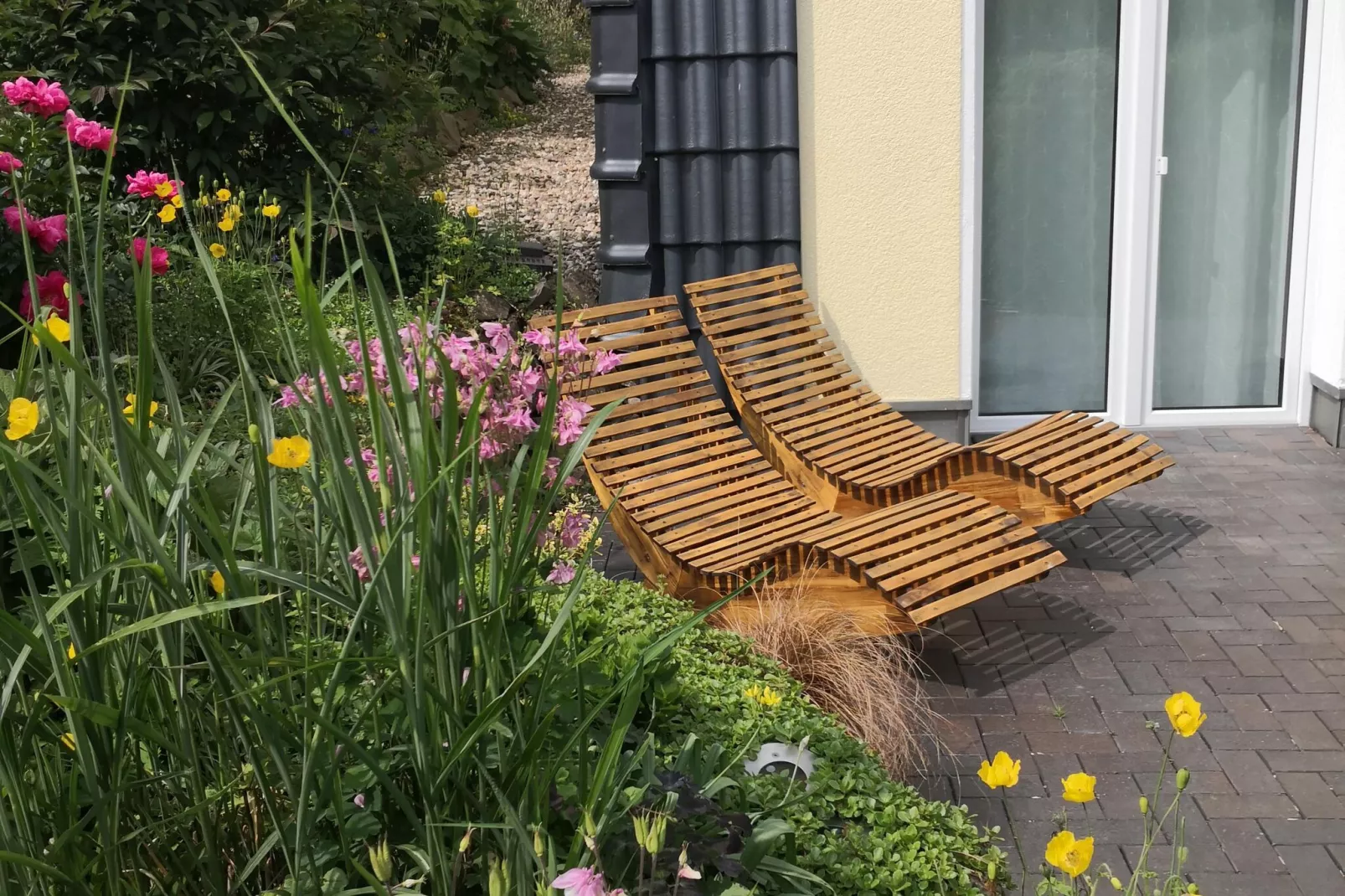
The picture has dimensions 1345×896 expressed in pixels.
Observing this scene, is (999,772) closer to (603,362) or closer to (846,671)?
(603,362)

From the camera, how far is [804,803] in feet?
8.91

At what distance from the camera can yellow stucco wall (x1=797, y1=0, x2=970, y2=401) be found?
6004 millimetres

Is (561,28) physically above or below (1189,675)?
above

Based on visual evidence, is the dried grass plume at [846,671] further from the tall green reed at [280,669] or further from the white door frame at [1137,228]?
the white door frame at [1137,228]

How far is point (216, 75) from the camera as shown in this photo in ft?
22.6

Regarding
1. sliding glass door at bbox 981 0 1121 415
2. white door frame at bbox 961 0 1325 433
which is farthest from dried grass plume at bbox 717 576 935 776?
sliding glass door at bbox 981 0 1121 415

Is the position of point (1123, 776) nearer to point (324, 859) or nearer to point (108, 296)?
point (324, 859)

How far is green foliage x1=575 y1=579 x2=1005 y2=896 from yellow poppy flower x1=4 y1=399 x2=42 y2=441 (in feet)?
2.94

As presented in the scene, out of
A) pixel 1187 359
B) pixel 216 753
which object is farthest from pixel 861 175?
pixel 216 753

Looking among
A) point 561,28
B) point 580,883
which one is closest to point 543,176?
point 561,28

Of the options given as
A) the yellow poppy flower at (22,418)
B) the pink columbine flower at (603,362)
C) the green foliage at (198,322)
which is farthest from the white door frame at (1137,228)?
the yellow poppy flower at (22,418)

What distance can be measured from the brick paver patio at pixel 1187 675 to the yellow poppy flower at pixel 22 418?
7.91 ft

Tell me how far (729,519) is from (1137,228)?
114 inches

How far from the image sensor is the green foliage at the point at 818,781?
2604 millimetres
